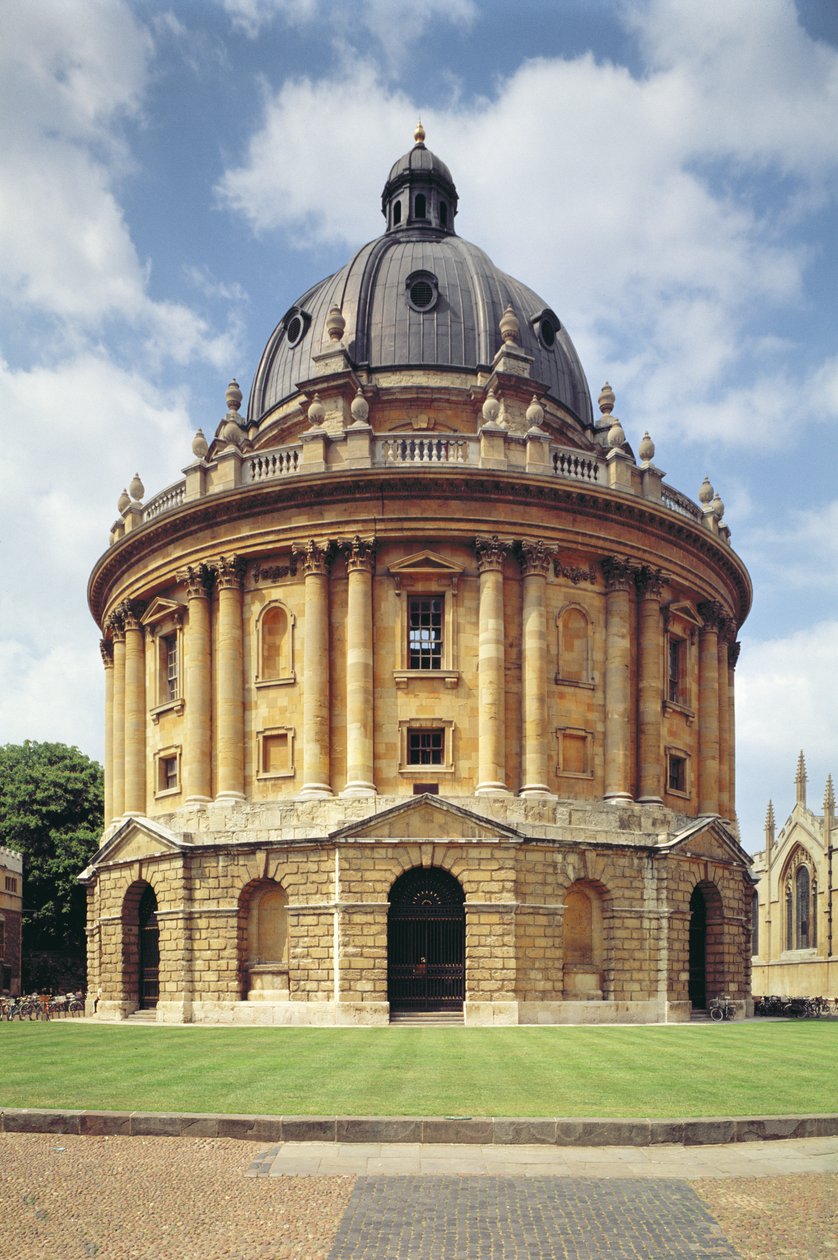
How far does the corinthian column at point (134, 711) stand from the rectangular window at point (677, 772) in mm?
20078

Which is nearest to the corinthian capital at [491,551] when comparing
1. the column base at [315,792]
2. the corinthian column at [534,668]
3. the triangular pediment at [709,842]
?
the corinthian column at [534,668]

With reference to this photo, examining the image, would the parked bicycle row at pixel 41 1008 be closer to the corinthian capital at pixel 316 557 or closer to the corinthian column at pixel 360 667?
the corinthian column at pixel 360 667

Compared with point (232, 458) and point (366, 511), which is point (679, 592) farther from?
point (232, 458)

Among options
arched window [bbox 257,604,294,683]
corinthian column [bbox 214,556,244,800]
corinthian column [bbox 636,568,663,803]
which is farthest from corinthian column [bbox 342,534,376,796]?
corinthian column [bbox 636,568,663,803]

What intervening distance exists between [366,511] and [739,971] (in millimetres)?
21791

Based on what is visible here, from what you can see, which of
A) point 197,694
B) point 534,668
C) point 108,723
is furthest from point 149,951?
point 534,668

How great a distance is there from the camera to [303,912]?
36.7 m

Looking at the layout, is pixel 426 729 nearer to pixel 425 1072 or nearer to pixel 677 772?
pixel 677 772

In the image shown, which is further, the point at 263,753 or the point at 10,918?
the point at 10,918

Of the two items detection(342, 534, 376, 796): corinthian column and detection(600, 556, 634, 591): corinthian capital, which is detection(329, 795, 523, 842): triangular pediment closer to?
detection(342, 534, 376, 796): corinthian column

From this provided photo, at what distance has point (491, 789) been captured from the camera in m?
38.1

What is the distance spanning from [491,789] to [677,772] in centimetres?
1013

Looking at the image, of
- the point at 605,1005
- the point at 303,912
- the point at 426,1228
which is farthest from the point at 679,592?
the point at 426,1228

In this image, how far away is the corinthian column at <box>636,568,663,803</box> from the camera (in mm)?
41812
